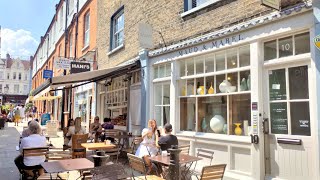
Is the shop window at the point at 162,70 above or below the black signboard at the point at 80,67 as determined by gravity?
below

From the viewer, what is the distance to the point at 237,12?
6445mm

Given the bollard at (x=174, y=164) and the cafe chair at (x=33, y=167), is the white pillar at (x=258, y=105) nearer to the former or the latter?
the bollard at (x=174, y=164)

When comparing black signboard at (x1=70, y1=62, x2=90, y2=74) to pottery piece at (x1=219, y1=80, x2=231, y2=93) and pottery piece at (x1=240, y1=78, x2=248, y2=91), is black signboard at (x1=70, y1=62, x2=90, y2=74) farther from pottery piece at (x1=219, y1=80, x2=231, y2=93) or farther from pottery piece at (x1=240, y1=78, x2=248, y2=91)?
pottery piece at (x1=240, y1=78, x2=248, y2=91)

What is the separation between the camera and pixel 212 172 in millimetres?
4445

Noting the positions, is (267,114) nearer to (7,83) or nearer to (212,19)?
(212,19)

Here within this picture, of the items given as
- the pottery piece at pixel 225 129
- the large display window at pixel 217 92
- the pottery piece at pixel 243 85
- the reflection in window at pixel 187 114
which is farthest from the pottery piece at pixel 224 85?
the reflection in window at pixel 187 114

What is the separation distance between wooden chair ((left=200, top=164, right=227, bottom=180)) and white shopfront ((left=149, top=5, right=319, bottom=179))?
155 cm

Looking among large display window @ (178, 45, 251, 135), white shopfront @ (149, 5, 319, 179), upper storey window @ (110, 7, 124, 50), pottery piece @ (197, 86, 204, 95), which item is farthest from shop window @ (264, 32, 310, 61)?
upper storey window @ (110, 7, 124, 50)

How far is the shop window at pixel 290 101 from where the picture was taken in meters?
5.21

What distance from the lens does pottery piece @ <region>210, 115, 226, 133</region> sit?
22.9ft

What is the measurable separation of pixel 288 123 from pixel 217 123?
1.93m

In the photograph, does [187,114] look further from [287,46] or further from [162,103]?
[287,46]

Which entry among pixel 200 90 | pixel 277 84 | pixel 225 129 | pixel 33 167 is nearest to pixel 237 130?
pixel 225 129

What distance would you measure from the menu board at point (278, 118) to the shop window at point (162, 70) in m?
3.77
